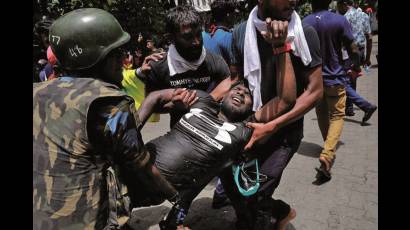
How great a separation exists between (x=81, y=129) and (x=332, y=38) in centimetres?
355

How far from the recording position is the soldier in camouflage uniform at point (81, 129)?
5.08ft

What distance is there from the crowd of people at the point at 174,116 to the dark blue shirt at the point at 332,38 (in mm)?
1203

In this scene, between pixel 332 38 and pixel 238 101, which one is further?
pixel 332 38

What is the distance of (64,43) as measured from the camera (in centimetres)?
160

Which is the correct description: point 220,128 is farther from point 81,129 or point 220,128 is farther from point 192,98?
point 81,129

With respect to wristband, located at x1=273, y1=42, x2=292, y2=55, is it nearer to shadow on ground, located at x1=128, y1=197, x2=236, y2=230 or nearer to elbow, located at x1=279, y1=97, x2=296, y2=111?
elbow, located at x1=279, y1=97, x2=296, y2=111

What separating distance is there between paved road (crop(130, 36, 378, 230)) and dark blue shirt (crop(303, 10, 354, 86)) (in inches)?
38.8

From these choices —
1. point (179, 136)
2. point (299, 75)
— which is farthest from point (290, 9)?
point (179, 136)

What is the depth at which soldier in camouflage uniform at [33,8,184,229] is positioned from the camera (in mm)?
1549

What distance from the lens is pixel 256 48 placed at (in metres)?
2.36

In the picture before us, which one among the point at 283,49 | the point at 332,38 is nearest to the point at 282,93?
the point at 283,49

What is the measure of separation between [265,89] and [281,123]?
0.24 meters

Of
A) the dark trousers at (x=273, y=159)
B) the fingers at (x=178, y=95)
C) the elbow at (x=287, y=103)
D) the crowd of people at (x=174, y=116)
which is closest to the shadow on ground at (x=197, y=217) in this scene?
the crowd of people at (x=174, y=116)

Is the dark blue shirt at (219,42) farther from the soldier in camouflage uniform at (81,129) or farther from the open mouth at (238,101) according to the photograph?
the soldier in camouflage uniform at (81,129)
